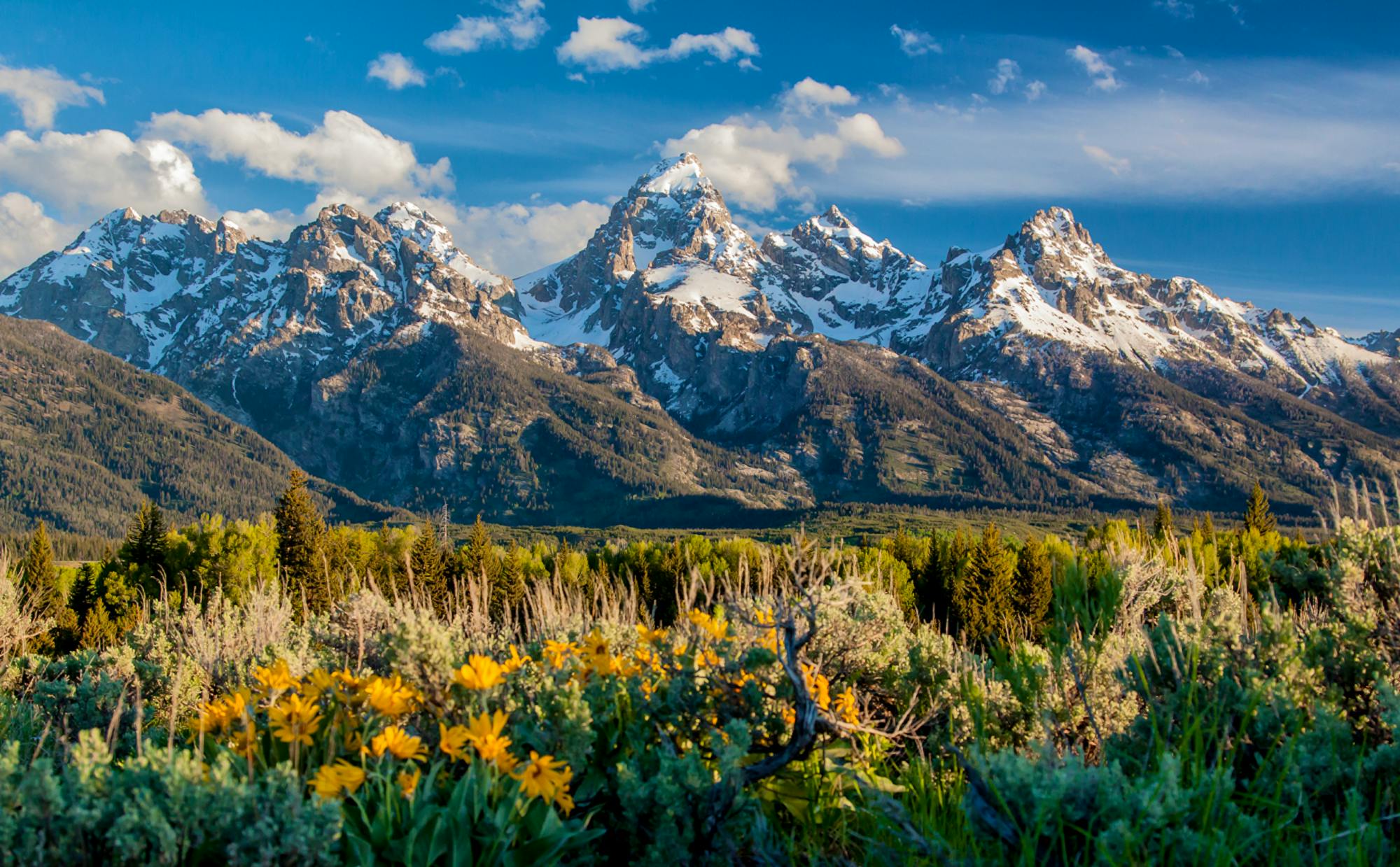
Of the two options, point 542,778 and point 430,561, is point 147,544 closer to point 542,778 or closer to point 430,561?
point 430,561

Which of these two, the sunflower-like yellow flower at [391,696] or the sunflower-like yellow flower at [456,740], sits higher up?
the sunflower-like yellow flower at [391,696]

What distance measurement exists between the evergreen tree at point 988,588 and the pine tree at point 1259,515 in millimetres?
14639

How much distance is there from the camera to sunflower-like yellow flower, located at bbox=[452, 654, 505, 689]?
10.5ft

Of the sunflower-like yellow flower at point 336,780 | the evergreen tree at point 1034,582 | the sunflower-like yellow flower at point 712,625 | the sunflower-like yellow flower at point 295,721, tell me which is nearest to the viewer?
the sunflower-like yellow flower at point 336,780

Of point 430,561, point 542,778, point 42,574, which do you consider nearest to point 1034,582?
point 430,561

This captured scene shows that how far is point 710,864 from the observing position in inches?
125

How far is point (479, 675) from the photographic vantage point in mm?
3260

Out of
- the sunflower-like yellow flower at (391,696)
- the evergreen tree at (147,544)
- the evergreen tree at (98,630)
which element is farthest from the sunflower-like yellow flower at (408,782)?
the evergreen tree at (147,544)

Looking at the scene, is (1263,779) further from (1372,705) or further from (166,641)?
(166,641)

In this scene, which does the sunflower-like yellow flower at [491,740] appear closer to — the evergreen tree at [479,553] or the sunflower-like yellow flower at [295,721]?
the sunflower-like yellow flower at [295,721]

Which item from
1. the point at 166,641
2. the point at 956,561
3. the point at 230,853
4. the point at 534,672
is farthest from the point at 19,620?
the point at 956,561

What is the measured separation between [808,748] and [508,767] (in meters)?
1.20

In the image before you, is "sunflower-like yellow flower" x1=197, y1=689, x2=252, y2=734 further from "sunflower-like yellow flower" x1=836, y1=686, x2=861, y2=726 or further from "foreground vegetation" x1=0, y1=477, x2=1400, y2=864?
"sunflower-like yellow flower" x1=836, y1=686, x2=861, y2=726

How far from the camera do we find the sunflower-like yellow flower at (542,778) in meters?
2.86
